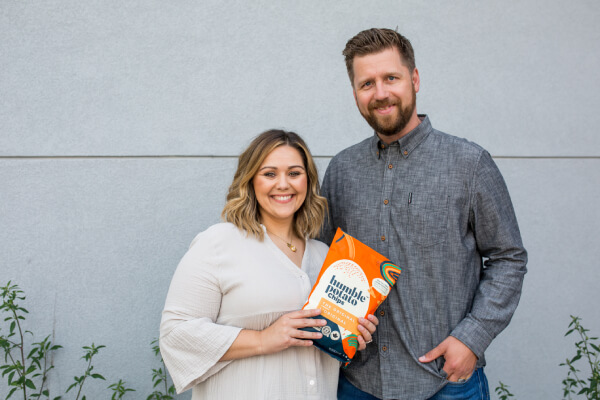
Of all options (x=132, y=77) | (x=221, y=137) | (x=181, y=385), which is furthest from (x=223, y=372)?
(x=132, y=77)

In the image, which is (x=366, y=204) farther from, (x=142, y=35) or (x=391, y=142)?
(x=142, y=35)

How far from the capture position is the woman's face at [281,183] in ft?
6.18

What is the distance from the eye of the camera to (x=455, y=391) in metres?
1.82

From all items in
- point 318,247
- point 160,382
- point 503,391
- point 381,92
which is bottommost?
point 503,391

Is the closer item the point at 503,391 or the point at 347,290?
the point at 347,290

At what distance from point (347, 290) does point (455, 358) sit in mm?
536

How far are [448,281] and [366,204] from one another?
48 cm

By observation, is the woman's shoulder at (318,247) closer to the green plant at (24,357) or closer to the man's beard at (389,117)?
the man's beard at (389,117)

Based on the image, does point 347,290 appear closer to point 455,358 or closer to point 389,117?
point 455,358

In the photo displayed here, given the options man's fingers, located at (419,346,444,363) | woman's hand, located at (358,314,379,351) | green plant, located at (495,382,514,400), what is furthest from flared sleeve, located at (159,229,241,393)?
green plant, located at (495,382,514,400)

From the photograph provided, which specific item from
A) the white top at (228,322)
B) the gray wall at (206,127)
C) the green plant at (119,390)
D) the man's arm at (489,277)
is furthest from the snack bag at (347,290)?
the green plant at (119,390)

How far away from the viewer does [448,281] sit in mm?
1865

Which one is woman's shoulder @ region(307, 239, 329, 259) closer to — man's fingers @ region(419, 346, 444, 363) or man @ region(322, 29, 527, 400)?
man @ region(322, 29, 527, 400)

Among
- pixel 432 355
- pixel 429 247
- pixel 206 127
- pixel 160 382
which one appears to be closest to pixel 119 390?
pixel 160 382
